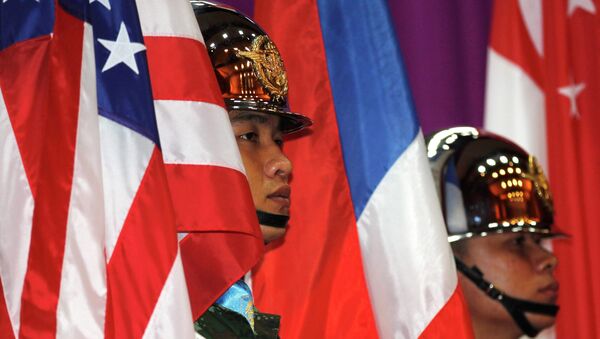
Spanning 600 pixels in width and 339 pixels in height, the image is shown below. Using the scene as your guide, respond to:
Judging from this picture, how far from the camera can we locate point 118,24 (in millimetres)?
1525

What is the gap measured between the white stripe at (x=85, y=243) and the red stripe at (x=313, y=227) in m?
0.90

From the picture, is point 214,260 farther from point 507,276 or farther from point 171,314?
point 507,276

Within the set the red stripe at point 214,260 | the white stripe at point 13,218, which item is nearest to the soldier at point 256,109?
the red stripe at point 214,260

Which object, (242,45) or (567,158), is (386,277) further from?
(567,158)

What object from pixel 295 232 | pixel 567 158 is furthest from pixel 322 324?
pixel 567 158

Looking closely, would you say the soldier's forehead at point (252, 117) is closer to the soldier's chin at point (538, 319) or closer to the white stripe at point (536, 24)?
the soldier's chin at point (538, 319)

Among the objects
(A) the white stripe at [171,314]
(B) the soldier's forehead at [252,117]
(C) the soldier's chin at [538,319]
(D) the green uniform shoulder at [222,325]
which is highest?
(B) the soldier's forehead at [252,117]

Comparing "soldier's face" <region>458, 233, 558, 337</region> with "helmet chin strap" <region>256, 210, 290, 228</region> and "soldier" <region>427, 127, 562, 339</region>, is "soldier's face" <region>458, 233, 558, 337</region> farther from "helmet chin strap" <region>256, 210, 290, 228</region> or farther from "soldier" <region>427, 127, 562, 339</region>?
"helmet chin strap" <region>256, 210, 290, 228</region>

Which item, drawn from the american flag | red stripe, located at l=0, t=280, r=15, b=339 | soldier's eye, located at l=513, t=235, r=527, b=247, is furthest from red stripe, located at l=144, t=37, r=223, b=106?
soldier's eye, located at l=513, t=235, r=527, b=247

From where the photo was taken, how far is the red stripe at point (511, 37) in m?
3.31

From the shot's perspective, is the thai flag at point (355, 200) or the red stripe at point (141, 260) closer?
the red stripe at point (141, 260)

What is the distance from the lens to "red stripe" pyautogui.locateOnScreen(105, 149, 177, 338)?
1380 mm

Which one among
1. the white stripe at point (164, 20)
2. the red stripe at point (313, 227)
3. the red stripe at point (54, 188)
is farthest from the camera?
the red stripe at point (313, 227)

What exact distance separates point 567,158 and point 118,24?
210cm
